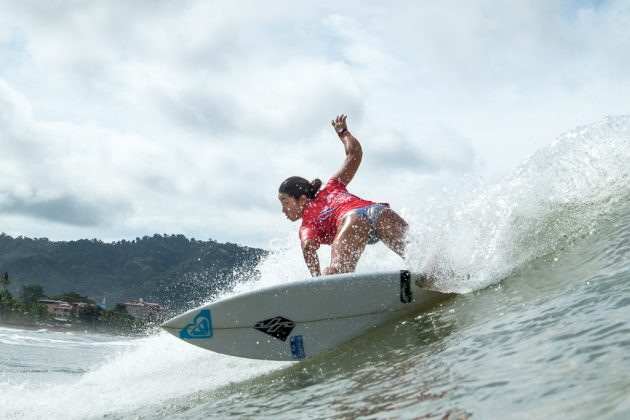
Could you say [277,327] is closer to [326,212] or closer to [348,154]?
[326,212]

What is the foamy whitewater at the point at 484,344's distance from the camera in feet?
9.45

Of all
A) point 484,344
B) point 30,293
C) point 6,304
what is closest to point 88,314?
point 6,304

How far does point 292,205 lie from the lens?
6309mm

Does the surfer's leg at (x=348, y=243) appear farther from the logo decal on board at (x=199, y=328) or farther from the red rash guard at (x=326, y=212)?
the logo decal on board at (x=199, y=328)

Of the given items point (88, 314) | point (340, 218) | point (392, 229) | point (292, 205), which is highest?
point (88, 314)

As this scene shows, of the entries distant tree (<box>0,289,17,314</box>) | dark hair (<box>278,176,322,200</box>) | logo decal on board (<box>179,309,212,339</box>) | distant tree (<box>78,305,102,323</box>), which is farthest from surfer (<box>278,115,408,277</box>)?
distant tree (<box>0,289,17,314</box>)

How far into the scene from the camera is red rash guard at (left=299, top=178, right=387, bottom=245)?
6023 millimetres

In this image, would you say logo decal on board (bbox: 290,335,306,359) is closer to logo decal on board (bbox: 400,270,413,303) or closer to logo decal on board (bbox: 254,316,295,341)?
logo decal on board (bbox: 254,316,295,341)

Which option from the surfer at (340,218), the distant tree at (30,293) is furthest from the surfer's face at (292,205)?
the distant tree at (30,293)

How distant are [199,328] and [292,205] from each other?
1.71 meters

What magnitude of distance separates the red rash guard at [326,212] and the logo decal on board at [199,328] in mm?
1412

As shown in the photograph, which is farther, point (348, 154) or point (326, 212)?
point (348, 154)

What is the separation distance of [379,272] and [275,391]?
4.73 feet

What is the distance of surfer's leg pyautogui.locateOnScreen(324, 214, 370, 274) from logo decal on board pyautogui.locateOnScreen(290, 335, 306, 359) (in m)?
0.66
